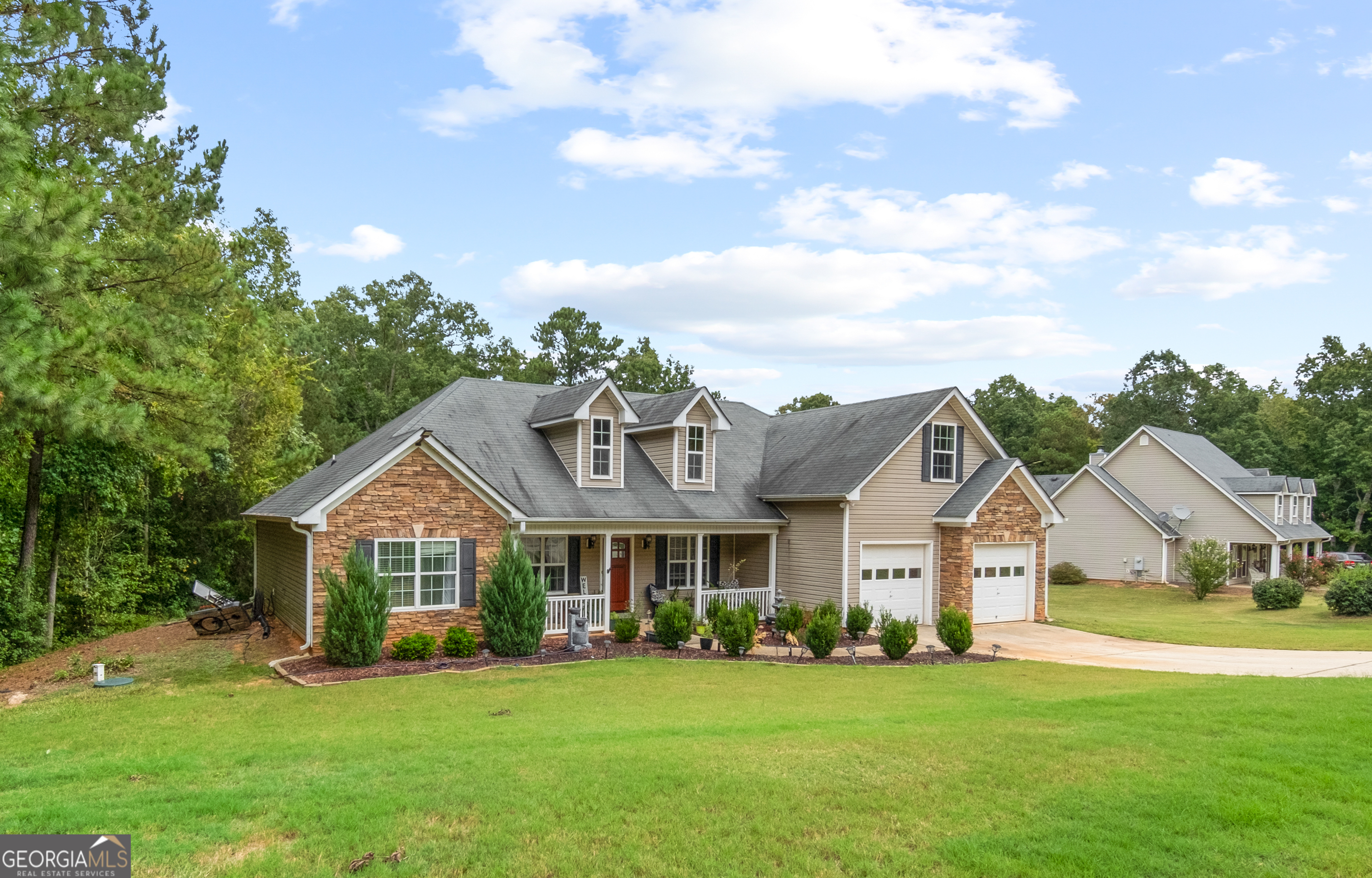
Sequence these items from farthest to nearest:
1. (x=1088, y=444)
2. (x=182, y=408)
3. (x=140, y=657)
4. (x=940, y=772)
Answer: (x=1088, y=444), (x=140, y=657), (x=182, y=408), (x=940, y=772)

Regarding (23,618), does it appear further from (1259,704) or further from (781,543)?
(1259,704)

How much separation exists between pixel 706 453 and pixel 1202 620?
54.7 ft

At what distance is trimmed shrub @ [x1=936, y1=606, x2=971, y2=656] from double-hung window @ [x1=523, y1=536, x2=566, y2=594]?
345 inches

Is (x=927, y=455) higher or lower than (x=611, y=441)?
lower

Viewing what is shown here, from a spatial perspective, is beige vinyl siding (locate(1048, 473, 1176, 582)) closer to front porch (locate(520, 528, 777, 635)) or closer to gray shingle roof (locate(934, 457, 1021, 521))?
gray shingle roof (locate(934, 457, 1021, 521))

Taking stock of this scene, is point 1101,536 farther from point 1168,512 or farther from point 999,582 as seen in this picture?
point 999,582

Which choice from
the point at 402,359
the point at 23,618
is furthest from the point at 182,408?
the point at 402,359

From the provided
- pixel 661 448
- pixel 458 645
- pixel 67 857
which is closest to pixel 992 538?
pixel 661 448

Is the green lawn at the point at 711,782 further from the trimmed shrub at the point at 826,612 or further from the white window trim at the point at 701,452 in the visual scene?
the white window trim at the point at 701,452

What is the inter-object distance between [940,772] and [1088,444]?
209 feet

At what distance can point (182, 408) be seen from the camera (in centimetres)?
1493

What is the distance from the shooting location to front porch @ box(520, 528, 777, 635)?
1969cm

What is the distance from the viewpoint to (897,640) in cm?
1670

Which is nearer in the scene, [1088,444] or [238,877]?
[238,877]
